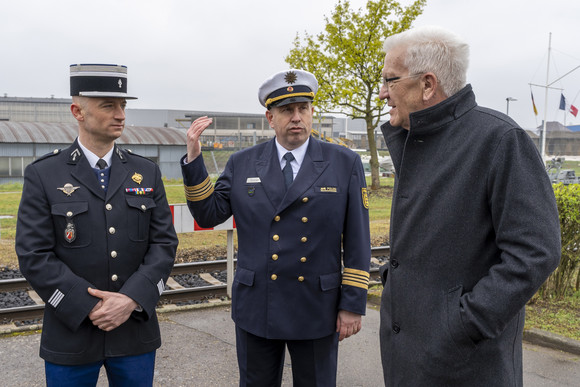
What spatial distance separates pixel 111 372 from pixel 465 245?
6.10 ft

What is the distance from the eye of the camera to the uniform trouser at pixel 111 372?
2584mm

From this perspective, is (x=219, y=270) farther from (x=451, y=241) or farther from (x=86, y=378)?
(x=451, y=241)

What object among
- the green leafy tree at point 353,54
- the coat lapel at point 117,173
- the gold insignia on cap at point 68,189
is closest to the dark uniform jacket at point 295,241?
the coat lapel at point 117,173

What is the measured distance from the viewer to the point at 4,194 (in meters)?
17.9

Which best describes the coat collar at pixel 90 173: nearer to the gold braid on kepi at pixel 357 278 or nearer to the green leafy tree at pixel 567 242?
the gold braid on kepi at pixel 357 278

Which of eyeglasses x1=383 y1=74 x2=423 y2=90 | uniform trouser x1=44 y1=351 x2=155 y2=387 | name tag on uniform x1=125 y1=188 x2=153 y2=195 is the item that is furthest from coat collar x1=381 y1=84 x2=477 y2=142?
uniform trouser x1=44 y1=351 x2=155 y2=387

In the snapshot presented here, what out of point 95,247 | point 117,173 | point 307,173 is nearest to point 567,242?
point 307,173

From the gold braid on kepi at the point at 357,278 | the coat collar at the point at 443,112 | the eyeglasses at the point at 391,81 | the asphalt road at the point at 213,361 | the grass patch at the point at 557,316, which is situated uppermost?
the eyeglasses at the point at 391,81

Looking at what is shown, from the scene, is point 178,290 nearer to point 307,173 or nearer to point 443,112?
point 307,173

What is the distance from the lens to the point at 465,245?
2.04m

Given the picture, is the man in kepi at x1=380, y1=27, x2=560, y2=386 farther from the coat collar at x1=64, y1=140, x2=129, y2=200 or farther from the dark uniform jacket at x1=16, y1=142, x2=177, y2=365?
the coat collar at x1=64, y1=140, x2=129, y2=200

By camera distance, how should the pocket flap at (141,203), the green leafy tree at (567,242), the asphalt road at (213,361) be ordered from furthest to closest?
the green leafy tree at (567,242), the asphalt road at (213,361), the pocket flap at (141,203)

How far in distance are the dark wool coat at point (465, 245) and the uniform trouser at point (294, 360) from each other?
644 mm

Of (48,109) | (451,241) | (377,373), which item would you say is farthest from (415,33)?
(48,109)
